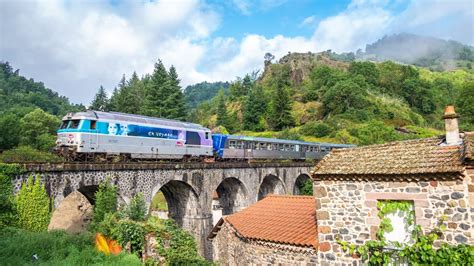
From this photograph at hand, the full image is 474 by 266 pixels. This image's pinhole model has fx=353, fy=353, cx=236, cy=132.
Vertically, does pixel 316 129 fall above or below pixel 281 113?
below

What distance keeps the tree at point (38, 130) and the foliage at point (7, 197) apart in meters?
33.7

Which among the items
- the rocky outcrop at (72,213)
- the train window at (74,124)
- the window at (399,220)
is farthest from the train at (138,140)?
the window at (399,220)

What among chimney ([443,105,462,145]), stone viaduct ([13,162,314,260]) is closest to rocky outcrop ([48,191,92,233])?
stone viaduct ([13,162,314,260])

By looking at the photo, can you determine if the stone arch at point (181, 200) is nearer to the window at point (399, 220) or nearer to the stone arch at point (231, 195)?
the stone arch at point (231, 195)

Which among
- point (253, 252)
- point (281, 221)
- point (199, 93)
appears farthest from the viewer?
point (199, 93)

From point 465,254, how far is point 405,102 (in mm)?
82462

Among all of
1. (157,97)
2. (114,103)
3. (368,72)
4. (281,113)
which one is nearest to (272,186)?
(157,97)

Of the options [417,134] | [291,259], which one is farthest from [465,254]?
[417,134]

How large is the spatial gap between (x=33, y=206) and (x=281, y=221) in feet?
29.7

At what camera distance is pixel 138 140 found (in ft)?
65.9

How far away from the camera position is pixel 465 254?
23.5ft

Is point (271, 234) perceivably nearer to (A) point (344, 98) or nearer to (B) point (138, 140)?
(B) point (138, 140)

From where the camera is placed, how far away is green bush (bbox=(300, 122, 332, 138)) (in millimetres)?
62688

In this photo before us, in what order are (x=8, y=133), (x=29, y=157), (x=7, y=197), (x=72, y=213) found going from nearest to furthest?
(x=7, y=197) → (x=29, y=157) → (x=72, y=213) → (x=8, y=133)
